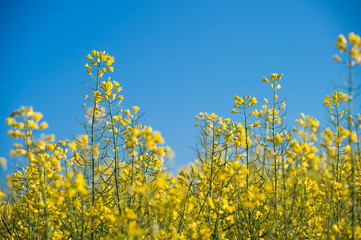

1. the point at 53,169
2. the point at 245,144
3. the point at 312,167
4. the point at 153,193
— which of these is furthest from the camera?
the point at 245,144

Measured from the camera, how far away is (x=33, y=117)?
11.1ft

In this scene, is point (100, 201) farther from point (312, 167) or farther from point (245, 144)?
point (312, 167)

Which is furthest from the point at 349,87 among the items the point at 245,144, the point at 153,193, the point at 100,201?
the point at 100,201

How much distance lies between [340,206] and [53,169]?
4101mm

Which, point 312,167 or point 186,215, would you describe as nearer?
point 312,167

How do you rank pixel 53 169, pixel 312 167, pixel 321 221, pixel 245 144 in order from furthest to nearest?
pixel 321 221 → pixel 245 144 → pixel 53 169 → pixel 312 167

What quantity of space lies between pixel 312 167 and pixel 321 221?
7.11 ft

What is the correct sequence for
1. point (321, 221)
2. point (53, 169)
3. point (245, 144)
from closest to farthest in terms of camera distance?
point (53, 169), point (245, 144), point (321, 221)

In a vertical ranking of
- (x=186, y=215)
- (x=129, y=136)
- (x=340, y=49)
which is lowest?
(x=186, y=215)

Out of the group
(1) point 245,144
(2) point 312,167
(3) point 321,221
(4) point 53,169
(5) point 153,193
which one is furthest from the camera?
(3) point 321,221

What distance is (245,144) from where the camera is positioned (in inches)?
178

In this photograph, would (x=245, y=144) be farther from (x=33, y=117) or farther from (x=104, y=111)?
(x=33, y=117)

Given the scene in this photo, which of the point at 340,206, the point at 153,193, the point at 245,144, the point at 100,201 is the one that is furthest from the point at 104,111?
the point at 340,206

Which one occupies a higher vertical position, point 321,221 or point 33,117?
point 33,117
